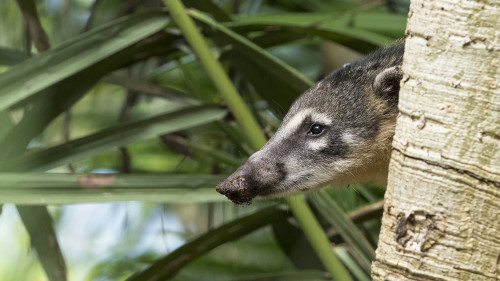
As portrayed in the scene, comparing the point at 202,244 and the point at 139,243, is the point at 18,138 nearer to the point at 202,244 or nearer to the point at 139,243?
the point at 202,244

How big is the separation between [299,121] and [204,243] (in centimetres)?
53

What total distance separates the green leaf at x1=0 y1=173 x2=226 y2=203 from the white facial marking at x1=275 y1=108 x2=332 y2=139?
275 millimetres

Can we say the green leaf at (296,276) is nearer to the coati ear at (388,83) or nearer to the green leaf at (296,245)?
the green leaf at (296,245)

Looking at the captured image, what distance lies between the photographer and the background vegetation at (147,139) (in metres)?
2.24

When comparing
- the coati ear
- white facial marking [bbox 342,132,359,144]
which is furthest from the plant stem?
the coati ear

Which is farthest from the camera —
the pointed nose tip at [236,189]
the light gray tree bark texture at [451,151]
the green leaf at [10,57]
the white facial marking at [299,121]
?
the green leaf at [10,57]

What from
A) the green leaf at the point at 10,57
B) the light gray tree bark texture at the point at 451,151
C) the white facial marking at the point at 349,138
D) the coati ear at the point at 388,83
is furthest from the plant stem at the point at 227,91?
the light gray tree bark texture at the point at 451,151

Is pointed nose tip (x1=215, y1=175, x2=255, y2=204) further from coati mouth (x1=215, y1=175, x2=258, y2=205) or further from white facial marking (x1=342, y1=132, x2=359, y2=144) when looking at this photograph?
white facial marking (x1=342, y1=132, x2=359, y2=144)

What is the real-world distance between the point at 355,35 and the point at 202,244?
966mm

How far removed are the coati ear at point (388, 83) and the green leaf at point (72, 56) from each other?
0.80 metres

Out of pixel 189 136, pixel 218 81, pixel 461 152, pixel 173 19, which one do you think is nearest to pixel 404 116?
pixel 461 152

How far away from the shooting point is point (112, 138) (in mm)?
2412

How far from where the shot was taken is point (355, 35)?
263 cm

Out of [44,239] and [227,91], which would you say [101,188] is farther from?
[227,91]
